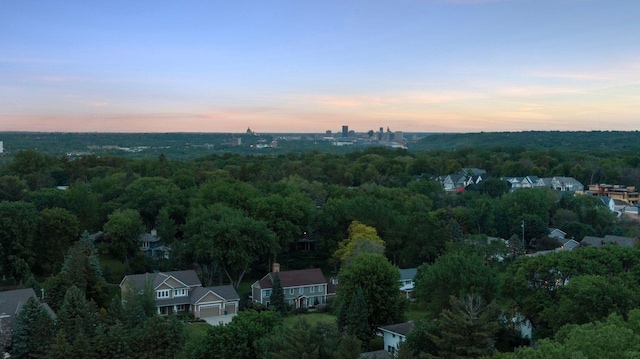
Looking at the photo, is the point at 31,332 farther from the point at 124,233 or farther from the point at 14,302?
the point at 124,233

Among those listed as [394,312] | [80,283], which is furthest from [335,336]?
[80,283]

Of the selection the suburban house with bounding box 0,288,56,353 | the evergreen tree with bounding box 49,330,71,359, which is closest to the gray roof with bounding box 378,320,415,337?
the evergreen tree with bounding box 49,330,71,359

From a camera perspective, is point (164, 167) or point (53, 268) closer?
point (53, 268)

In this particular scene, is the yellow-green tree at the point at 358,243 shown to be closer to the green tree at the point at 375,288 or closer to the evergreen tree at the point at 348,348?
the green tree at the point at 375,288

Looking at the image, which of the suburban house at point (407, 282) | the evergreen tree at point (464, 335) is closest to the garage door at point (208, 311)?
the suburban house at point (407, 282)

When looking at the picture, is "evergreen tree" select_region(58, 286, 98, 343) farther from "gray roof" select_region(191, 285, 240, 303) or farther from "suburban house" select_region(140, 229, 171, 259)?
"suburban house" select_region(140, 229, 171, 259)

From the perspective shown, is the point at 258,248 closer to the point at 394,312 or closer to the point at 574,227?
the point at 394,312
